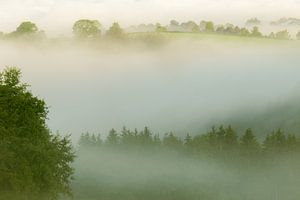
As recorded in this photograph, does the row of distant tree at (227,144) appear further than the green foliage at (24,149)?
Yes

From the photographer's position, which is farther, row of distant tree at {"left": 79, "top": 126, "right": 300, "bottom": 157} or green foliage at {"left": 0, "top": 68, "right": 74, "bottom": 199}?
row of distant tree at {"left": 79, "top": 126, "right": 300, "bottom": 157}

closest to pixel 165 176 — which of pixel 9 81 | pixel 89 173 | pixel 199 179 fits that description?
pixel 199 179

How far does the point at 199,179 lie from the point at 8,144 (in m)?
115

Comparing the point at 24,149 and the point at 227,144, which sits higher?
the point at 24,149

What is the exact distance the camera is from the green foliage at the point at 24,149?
3522 centimetres

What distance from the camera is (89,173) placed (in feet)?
497

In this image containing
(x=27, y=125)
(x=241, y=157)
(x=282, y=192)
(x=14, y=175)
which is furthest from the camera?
(x=241, y=157)

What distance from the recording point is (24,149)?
3594 cm

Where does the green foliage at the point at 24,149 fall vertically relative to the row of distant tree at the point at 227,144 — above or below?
above

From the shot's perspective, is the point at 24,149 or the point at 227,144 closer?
the point at 24,149

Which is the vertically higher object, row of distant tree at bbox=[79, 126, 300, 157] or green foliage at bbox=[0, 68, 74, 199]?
green foliage at bbox=[0, 68, 74, 199]

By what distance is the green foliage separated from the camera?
35.2 metres

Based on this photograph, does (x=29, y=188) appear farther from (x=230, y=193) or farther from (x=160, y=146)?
(x=160, y=146)

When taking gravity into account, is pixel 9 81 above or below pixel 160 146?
above
